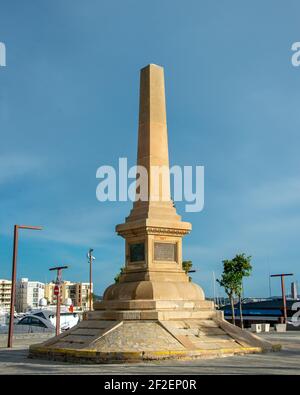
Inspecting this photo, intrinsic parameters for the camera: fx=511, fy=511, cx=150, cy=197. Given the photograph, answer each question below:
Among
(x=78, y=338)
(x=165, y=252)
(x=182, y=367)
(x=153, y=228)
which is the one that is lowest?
(x=182, y=367)

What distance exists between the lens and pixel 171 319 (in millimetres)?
16547

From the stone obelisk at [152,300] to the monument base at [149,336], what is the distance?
0.03m

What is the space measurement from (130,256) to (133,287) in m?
1.67

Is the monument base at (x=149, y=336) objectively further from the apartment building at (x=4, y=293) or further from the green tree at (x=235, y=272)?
the apartment building at (x=4, y=293)

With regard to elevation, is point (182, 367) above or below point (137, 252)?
below

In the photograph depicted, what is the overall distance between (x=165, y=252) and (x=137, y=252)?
103cm

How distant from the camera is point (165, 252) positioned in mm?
18688

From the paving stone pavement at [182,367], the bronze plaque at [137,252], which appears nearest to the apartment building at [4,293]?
the bronze plaque at [137,252]

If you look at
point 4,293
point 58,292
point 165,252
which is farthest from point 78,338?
point 4,293

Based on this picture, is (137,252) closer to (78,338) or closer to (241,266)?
(78,338)

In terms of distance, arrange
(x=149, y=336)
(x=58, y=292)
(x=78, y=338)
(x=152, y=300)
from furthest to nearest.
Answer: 1. (x=58, y=292)
2. (x=152, y=300)
3. (x=78, y=338)
4. (x=149, y=336)

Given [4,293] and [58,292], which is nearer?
[58,292]
